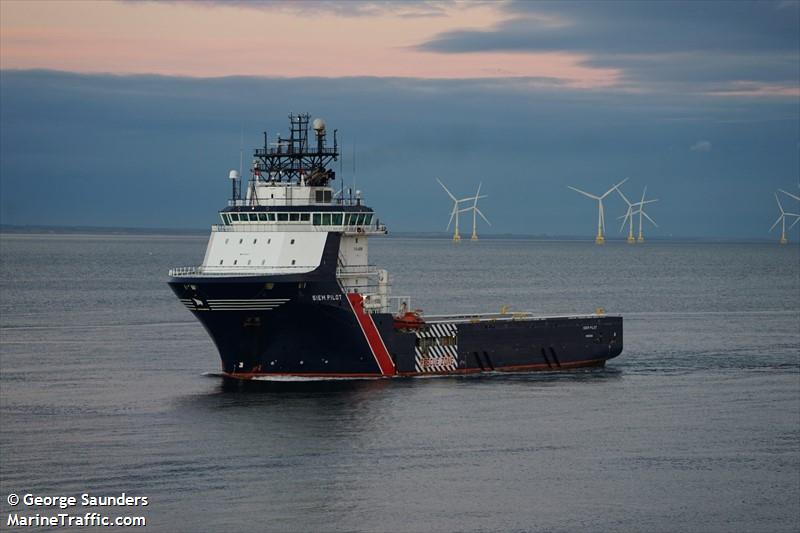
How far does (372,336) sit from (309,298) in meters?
3.32

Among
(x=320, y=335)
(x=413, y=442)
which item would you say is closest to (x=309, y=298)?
(x=320, y=335)

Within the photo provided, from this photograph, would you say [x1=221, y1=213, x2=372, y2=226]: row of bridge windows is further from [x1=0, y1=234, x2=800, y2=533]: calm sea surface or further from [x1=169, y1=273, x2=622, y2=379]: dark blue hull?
[x1=0, y1=234, x2=800, y2=533]: calm sea surface

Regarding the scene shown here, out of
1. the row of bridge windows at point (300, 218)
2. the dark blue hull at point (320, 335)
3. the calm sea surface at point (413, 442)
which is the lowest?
the calm sea surface at point (413, 442)

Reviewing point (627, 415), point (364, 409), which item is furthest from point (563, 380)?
point (364, 409)

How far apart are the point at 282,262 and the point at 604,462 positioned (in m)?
17.3

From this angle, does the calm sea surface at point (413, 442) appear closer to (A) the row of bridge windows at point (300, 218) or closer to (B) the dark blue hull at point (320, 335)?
(B) the dark blue hull at point (320, 335)

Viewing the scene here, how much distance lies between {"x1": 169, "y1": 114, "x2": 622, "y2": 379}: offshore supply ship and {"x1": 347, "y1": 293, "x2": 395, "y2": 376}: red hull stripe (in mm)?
49

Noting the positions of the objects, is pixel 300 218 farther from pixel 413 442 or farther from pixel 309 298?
pixel 413 442

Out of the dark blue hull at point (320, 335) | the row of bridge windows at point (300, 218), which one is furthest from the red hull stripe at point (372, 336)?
the row of bridge windows at point (300, 218)

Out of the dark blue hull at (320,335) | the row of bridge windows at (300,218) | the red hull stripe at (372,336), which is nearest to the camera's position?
the dark blue hull at (320,335)

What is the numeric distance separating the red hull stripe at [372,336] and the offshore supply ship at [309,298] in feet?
0.16

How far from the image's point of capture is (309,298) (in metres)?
50.2

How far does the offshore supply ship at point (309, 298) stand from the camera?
50031 mm

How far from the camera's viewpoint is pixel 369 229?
5397 centimetres
